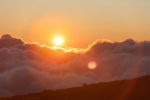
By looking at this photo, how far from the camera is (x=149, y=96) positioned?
113 m

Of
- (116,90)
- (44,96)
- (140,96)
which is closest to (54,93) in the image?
(44,96)

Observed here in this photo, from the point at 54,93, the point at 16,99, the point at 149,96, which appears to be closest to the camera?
the point at 149,96

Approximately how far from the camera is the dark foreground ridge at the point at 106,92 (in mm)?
116831

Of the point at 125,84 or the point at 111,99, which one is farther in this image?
the point at 125,84

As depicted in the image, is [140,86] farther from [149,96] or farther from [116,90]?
[149,96]

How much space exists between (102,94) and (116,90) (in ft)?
18.0

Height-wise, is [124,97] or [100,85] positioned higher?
[100,85]

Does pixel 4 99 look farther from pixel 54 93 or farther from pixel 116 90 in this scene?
pixel 116 90

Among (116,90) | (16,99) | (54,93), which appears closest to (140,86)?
(116,90)

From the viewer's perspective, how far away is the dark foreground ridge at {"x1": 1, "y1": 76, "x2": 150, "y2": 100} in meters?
117

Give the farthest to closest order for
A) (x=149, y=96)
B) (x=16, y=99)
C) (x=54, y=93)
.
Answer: (x=54, y=93) → (x=16, y=99) → (x=149, y=96)

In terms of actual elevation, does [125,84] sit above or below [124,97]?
above

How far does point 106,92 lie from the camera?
124938 mm

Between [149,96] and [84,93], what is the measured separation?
20.3 metres
